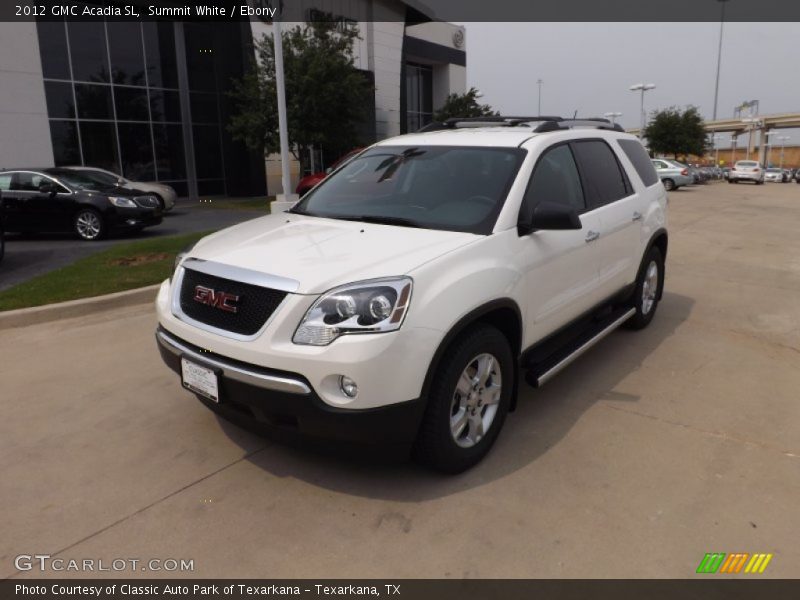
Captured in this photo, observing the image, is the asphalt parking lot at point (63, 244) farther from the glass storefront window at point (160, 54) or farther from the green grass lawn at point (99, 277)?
the glass storefront window at point (160, 54)

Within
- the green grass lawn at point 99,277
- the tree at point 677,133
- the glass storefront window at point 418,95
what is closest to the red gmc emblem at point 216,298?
the green grass lawn at point 99,277

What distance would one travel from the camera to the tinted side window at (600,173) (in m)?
4.52

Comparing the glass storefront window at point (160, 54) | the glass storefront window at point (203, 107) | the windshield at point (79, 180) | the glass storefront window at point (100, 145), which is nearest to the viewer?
the windshield at point (79, 180)

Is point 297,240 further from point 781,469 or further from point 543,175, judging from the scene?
point 781,469

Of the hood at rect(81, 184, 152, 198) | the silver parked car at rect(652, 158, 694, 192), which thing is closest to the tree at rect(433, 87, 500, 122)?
the silver parked car at rect(652, 158, 694, 192)

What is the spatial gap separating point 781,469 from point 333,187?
332 cm

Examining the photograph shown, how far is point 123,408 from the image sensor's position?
4145 millimetres

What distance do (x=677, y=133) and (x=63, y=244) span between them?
44396 millimetres

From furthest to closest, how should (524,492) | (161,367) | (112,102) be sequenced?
(112,102), (161,367), (524,492)

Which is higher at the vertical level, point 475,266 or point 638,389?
point 475,266

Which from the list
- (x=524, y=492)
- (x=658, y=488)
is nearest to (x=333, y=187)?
(x=524, y=492)

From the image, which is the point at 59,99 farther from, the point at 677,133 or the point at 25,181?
the point at 677,133

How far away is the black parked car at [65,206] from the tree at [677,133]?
42.9 m

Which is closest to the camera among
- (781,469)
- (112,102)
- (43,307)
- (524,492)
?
(524,492)
